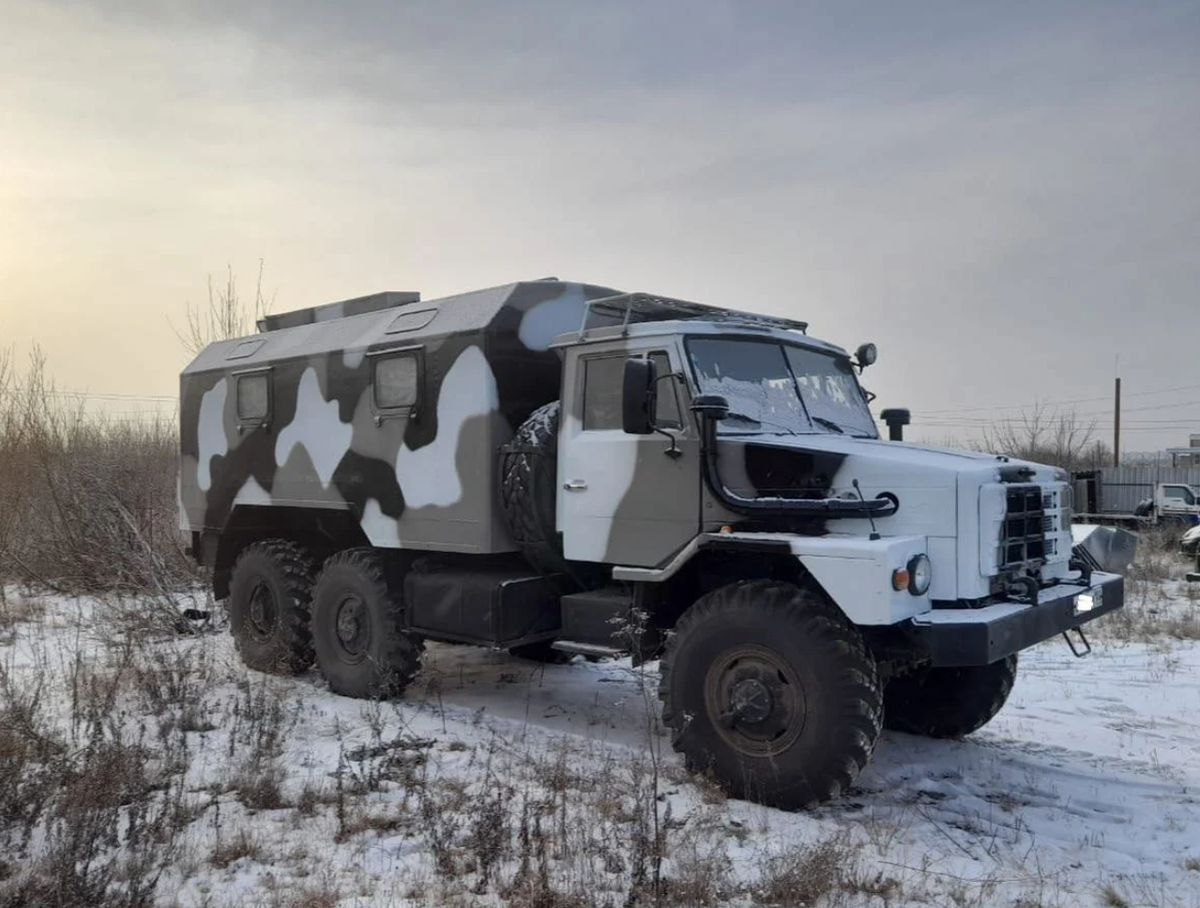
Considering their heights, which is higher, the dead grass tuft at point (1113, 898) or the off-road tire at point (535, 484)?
the off-road tire at point (535, 484)

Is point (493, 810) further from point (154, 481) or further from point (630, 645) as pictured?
point (154, 481)

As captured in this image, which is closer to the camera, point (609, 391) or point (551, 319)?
point (609, 391)

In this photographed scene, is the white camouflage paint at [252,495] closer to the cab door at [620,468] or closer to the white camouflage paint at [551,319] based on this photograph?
the white camouflage paint at [551,319]

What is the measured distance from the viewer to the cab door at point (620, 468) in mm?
5719

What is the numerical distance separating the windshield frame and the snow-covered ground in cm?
194

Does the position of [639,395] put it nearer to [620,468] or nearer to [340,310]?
[620,468]

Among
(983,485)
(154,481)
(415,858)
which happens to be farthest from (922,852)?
(154,481)

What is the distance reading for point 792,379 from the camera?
20.8 feet

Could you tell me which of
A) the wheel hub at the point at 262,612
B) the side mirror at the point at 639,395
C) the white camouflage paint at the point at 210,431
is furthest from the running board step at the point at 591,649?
the white camouflage paint at the point at 210,431

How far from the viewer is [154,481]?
16.3m

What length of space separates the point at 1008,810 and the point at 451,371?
168 inches

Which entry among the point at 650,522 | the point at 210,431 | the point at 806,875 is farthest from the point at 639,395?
the point at 210,431

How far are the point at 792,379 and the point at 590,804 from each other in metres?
2.87

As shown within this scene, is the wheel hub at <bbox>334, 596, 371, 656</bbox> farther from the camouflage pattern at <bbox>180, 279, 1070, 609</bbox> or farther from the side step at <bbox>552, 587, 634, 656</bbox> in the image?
the side step at <bbox>552, 587, 634, 656</bbox>
